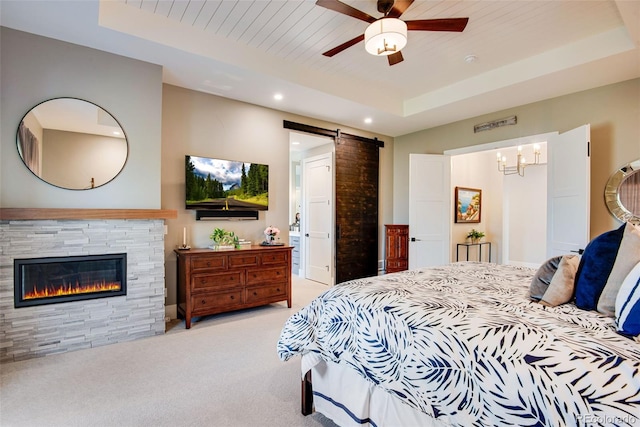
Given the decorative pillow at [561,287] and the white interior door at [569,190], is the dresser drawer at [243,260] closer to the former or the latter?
the decorative pillow at [561,287]

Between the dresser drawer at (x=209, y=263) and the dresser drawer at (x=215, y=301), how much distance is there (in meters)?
0.30

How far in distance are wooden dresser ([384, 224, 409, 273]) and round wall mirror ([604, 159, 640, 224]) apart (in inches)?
106

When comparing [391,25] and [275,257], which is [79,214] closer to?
[275,257]

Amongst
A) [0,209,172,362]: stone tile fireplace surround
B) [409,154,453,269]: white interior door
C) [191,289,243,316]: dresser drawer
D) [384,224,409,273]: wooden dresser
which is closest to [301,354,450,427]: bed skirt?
[191,289,243,316]: dresser drawer

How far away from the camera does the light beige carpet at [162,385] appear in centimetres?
189

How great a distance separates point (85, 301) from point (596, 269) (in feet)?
12.4

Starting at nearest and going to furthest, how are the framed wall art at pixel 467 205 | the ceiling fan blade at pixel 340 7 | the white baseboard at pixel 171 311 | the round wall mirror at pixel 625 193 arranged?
the ceiling fan blade at pixel 340 7, the round wall mirror at pixel 625 193, the white baseboard at pixel 171 311, the framed wall art at pixel 467 205

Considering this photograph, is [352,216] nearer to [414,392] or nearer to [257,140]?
[257,140]

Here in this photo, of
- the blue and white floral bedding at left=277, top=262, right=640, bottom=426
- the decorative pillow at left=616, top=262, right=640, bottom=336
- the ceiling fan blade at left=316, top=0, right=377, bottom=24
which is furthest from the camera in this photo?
the ceiling fan blade at left=316, top=0, right=377, bottom=24

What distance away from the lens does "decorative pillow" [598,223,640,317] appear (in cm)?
136

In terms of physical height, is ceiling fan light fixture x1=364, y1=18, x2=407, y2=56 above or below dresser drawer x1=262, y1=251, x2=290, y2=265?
above

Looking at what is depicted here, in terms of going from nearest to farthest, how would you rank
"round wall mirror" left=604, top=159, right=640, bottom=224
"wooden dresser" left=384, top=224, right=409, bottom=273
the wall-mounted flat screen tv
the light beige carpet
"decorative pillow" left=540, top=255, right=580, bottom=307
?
"decorative pillow" left=540, top=255, right=580, bottom=307
the light beige carpet
"round wall mirror" left=604, top=159, right=640, bottom=224
the wall-mounted flat screen tv
"wooden dresser" left=384, top=224, right=409, bottom=273

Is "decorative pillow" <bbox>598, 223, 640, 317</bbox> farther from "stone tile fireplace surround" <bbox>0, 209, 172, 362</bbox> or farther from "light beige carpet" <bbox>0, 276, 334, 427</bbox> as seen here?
"stone tile fireplace surround" <bbox>0, 209, 172, 362</bbox>

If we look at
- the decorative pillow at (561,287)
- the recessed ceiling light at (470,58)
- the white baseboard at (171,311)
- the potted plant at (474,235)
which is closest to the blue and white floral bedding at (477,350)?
the decorative pillow at (561,287)
